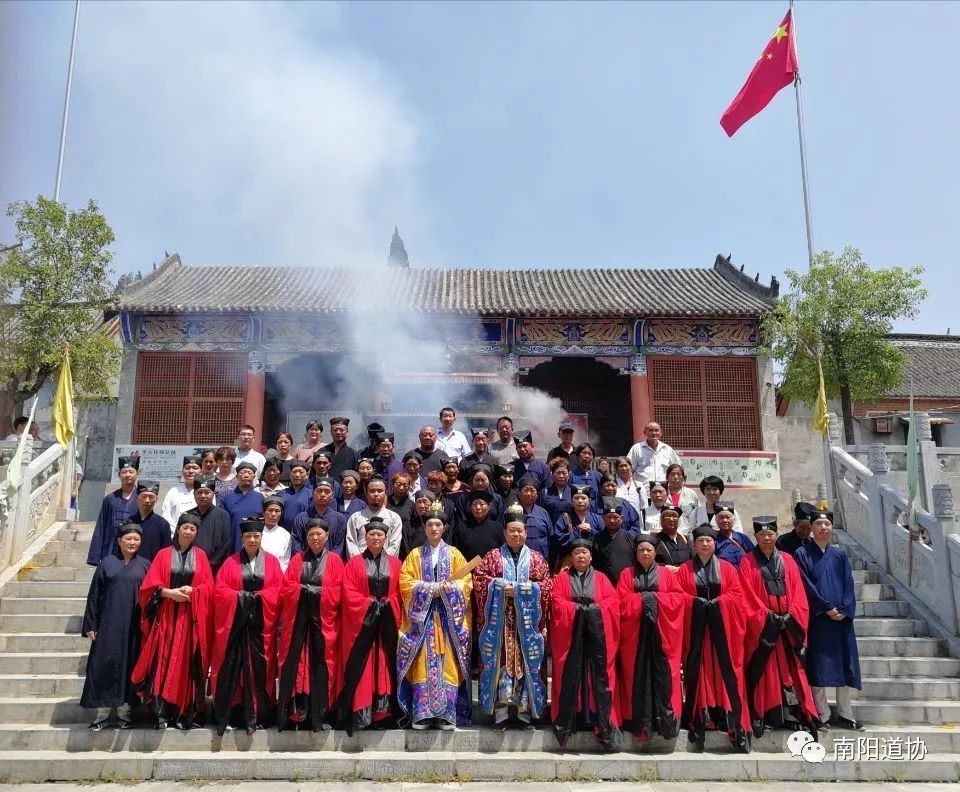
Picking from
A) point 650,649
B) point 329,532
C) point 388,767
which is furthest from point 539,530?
point 388,767

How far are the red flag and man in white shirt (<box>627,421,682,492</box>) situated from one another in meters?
11.3

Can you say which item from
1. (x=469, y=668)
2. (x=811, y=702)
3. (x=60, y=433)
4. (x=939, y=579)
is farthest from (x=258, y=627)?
(x=939, y=579)

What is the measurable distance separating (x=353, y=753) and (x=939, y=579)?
5782 millimetres

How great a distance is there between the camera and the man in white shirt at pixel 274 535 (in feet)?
18.8

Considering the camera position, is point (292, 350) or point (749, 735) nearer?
point (749, 735)

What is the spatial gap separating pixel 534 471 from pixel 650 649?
252 cm

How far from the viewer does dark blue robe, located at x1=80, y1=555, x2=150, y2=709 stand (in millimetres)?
5039

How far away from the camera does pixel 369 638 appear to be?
5105 mm

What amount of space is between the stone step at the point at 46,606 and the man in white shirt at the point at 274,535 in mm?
2512

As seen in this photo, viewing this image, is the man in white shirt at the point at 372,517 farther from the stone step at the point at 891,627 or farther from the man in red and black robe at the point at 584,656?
the stone step at the point at 891,627

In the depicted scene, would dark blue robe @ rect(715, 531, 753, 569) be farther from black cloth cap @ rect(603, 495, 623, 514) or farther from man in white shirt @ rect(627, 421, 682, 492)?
man in white shirt @ rect(627, 421, 682, 492)

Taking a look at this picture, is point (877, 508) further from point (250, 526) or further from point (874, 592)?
point (250, 526)

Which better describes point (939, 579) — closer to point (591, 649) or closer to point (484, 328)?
point (591, 649)

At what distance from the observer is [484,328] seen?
45.1 ft
